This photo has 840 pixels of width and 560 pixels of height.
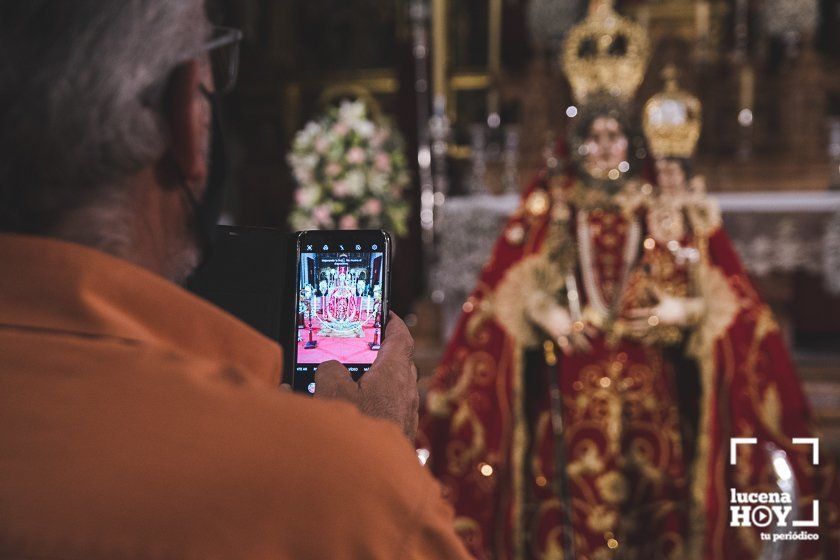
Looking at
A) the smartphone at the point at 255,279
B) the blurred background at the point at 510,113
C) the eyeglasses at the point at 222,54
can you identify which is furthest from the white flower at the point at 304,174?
the eyeglasses at the point at 222,54

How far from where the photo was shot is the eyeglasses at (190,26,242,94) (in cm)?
77

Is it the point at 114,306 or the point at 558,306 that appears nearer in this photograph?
the point at 114,306

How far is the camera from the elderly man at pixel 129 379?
1.88 feet

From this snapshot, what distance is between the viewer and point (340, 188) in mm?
4340

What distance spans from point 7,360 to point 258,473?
186 millimetres

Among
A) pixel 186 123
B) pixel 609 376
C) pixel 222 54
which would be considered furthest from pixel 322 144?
pixel 186 123

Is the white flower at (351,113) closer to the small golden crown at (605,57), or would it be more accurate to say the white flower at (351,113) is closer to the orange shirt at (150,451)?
the small golden crown at (605,57)

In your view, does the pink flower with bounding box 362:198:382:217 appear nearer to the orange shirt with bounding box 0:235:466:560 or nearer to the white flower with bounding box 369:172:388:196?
the white flower with bounding box 369:172:388:196

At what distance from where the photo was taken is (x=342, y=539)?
59 centimetres

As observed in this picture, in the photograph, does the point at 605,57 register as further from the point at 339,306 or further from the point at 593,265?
the point at 339,306

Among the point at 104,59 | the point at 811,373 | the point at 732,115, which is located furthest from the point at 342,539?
the point at 732,115

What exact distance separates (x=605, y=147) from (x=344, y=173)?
167cm

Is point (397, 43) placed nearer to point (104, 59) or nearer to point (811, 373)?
point (811, 373)

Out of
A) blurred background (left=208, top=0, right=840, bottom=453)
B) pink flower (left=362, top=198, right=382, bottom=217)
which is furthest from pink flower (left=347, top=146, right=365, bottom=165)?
blurred background (left=208, top=0, right=840, bottom=453)
